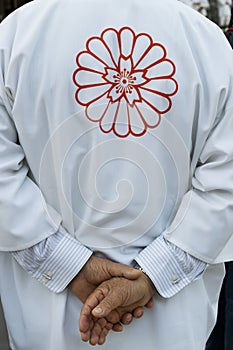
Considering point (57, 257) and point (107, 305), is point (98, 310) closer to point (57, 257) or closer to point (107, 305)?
point (107, 305)

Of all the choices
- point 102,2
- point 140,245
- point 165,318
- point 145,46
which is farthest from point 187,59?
point 165,318

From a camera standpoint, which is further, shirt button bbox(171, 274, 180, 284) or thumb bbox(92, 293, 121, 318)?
shirt button bbox(171, 274, 180, 284)

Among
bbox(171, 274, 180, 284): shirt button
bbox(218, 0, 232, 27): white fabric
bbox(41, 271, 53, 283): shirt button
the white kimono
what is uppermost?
the white kimono

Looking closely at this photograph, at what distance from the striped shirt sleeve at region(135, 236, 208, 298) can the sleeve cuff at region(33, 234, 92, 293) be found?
0.10 metres

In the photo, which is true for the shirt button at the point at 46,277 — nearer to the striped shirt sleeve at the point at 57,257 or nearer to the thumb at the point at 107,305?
the striped shirt sleeve at the point at 57,257

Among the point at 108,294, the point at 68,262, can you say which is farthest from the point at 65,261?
the point at 108,294

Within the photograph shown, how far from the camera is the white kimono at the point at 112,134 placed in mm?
1235

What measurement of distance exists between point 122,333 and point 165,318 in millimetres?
86

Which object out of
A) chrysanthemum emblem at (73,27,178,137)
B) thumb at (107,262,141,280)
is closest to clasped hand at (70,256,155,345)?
thumb at (107,262,141,280)

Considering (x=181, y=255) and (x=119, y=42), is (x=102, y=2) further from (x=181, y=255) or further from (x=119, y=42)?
(x=181, y=255)

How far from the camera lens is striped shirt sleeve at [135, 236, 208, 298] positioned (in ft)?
4.25

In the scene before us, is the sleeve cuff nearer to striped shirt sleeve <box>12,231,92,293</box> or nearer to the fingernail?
striped shirt sleeve <box>12,231,92,293</box>

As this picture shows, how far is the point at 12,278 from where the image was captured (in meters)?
1.38

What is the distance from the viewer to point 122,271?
50.2 inches
